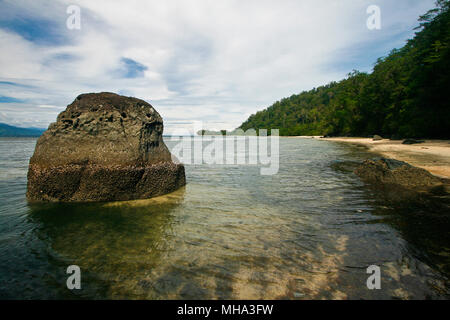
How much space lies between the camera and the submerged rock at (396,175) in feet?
24.0

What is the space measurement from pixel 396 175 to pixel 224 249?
26.1ft

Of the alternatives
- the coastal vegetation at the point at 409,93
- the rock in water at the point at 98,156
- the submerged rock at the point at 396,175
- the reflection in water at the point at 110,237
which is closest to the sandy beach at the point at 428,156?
the submerged rock at the point at 396,175

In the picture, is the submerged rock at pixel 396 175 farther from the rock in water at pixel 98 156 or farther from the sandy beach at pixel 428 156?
the rock in water at pixel 98 156

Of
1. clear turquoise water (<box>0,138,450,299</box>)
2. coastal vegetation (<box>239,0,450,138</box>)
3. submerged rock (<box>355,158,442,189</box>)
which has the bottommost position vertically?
clear turquoise water (<box>0,138,450,299</box>)

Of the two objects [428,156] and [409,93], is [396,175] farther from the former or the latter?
[409,93]

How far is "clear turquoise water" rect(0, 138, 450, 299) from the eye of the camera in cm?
261

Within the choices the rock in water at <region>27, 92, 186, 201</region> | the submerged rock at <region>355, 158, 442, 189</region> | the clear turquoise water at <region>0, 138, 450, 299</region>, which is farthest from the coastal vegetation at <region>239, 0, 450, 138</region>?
the rock in water at <region>27, 92, 186, 201</region>

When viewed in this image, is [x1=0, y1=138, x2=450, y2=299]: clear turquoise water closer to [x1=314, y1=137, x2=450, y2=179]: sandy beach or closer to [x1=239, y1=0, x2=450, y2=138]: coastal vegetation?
[x1=314, y1=137, x2=450, y2=179]: sandy beach

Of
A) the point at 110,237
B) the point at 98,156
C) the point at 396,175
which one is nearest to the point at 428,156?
the point at 396,175

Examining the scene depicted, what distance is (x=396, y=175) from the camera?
784cm

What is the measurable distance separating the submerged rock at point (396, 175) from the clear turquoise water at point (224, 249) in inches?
106

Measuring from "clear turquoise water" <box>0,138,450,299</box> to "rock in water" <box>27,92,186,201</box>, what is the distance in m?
0.57
